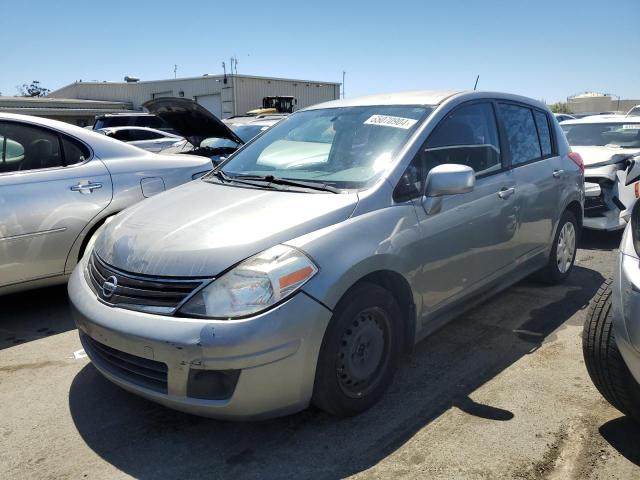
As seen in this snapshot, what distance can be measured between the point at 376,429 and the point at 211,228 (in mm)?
1309

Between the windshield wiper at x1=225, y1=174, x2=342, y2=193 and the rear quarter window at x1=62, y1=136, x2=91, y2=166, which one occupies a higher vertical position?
the rear quarter window at x1=62, y1=136, x2=91, y2=166

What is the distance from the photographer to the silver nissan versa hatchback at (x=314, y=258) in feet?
7.79

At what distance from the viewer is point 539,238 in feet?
14.4

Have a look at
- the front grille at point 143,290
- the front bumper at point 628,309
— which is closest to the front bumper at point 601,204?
the front bumper at point 628,309

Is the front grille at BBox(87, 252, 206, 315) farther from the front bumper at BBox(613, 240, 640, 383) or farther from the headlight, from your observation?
the front bumper at BBox(613, 240, 640, 383)

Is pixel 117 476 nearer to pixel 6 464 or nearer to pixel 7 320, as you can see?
pixel 6 464

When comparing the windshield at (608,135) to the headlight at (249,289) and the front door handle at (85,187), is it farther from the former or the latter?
the headlight at (249,289)

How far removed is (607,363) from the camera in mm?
2611

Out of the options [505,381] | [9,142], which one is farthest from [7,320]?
[505,381]

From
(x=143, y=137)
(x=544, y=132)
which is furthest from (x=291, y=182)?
(x=143, y=137)

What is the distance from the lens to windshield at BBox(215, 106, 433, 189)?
318cm

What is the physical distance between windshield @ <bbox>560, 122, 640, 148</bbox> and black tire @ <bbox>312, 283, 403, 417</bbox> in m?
6.31

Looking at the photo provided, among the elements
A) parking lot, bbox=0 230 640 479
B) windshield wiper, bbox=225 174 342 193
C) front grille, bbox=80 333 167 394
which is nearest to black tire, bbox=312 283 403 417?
parking lot, bbox=0 230 640 479

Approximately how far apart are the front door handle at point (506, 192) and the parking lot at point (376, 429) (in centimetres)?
103
